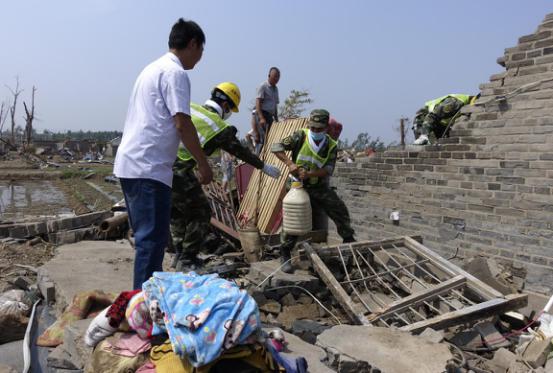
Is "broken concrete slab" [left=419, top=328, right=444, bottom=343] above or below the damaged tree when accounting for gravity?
below

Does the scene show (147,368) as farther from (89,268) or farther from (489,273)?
(489,273)

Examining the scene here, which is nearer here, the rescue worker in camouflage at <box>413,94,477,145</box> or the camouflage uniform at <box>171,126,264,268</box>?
the camouflage uniform at <box>171,126,264,268</box>

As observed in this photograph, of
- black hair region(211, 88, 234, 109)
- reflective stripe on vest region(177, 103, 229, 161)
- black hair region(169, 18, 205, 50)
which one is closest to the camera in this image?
black hair region(169, 18, 205, 50)

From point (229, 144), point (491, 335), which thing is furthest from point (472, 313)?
point (229, 144)

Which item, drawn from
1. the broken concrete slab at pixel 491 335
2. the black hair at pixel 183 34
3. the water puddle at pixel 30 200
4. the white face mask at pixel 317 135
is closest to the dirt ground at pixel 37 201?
the water puddle at pixel 30 200

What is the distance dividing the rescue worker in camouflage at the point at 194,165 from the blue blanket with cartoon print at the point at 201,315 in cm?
153

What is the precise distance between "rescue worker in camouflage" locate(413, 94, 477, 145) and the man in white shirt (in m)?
4.05

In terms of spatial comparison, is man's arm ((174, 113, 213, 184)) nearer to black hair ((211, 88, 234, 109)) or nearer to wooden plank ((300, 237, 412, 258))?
black hair ((211, 88, 234, 109))

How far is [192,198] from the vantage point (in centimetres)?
399

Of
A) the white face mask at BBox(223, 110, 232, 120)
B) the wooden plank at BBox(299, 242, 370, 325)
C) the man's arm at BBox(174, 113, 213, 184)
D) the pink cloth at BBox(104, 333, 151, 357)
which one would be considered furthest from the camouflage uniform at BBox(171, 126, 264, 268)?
the pink cloth at BBox(104, 333, 151, 357)

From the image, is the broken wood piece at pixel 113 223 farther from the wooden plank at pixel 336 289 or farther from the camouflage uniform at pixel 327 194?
the wooden plank at pixel 336 289

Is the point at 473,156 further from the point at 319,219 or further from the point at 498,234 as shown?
the point at 319,219

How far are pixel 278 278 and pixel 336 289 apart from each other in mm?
594

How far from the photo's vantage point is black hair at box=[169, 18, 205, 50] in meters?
3.07
